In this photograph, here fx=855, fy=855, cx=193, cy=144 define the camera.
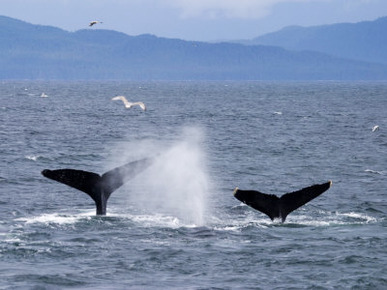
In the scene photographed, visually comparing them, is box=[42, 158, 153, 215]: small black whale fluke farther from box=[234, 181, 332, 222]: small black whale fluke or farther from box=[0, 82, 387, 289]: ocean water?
Answer: box=[234, 181, 332, 222]: small black whale fluke

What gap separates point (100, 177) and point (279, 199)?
16.0 feet

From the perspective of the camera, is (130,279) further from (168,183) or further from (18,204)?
(168,183)

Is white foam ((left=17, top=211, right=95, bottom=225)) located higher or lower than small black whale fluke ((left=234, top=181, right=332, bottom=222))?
lower

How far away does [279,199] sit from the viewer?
2314 centimetres

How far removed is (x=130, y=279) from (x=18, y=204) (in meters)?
12.7

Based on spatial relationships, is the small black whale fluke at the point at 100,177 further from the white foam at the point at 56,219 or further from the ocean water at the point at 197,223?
the white foam at the point at 56,219

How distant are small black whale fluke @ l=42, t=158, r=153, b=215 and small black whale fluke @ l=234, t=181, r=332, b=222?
267 cm

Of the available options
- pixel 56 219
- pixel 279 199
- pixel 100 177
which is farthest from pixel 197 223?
pixel 100 177

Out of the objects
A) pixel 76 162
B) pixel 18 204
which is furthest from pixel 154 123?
pixel 18 204

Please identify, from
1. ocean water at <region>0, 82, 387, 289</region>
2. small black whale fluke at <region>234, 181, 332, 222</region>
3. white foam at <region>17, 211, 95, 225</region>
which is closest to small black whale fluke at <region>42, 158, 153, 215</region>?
ocean water at <region>0, 82, 387, 289</region>

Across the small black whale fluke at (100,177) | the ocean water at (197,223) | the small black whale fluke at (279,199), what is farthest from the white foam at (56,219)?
the small black whale fluke at (279,199)

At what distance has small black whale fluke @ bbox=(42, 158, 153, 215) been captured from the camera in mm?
21922

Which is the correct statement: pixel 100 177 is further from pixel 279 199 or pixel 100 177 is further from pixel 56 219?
pixel 56 219

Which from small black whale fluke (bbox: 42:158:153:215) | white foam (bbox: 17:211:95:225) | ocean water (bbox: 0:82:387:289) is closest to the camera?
ocean water (bbox: 0:82:387:289)
